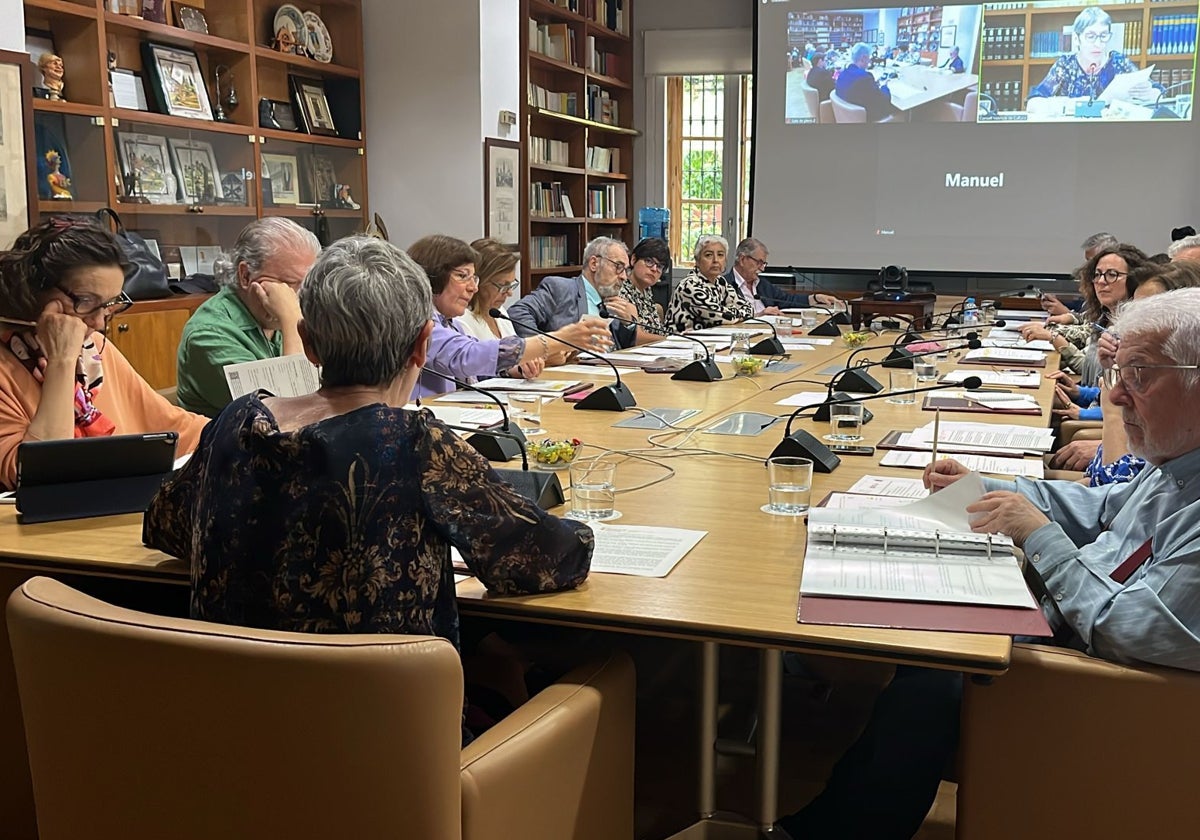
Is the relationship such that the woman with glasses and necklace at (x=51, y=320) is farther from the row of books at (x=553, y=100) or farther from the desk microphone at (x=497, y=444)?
the row of books at (x=553, y=100)

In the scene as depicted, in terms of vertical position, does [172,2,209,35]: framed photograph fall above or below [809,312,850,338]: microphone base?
above

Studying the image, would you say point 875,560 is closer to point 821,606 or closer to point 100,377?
point 821,606

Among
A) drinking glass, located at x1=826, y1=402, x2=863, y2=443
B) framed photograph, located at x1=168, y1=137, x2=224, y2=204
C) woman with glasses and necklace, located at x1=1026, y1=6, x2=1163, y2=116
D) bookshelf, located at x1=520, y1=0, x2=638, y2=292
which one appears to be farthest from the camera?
bookshelf, located at x1=520, y1=0, x2=638, y2=292

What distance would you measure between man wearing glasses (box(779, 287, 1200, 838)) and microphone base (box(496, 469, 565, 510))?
680 millimetres

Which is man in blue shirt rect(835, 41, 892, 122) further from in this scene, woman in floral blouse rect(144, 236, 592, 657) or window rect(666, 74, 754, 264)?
woman in floral blouse rect(144, 236, 592, 657)

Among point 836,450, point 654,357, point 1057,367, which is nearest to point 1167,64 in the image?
point 1057,367

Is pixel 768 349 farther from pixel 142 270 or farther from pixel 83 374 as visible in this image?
pixel 83 374

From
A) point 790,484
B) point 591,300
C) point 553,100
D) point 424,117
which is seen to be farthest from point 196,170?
point 790,484

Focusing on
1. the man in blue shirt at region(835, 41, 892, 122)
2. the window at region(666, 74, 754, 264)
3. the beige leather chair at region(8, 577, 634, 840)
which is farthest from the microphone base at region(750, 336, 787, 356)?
the window at region(666, 74, 754, 264)

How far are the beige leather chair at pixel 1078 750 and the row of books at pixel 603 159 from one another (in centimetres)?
761

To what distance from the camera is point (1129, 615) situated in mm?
1491

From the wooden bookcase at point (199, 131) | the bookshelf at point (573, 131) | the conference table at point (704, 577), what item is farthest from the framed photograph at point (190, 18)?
the conference table at point (704, 577)

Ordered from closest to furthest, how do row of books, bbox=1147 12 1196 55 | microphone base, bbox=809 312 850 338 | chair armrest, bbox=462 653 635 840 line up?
chair armrest, bbox=462 653 635 840 → microphone base, bbox=809 312 850 338 → row of books, bbox=1147 12 1196 55

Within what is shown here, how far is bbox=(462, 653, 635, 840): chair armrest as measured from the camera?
132 centimetres
